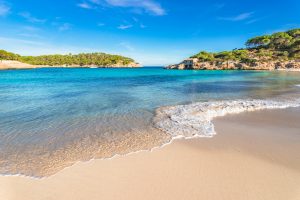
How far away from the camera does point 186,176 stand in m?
5.40

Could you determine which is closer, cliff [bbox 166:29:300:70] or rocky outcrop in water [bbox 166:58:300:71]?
rocky outcrop in water [bbox 166:58:300:71]

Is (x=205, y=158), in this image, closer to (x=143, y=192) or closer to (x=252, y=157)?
(x=252, y=157)

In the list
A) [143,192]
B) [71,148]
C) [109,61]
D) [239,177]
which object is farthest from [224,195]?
[109,61]

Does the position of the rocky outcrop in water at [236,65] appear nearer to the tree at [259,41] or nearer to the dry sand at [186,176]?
the tree at [259,41]

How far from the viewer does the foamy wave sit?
909 centimetres

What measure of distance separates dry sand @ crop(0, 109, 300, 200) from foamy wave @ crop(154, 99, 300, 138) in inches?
43.0

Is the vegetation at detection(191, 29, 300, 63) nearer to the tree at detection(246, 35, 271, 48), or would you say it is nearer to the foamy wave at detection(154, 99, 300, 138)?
the tree at detection(246, 35, 271, 48)

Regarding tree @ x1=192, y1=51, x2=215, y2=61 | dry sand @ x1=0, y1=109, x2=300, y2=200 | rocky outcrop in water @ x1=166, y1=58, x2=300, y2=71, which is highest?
tree @ x1=192, y1=51, x2=215, y2=61

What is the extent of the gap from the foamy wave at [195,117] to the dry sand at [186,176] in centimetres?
109

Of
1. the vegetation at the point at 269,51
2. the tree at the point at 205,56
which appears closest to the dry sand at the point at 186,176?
the vegetation at the point at 269,51

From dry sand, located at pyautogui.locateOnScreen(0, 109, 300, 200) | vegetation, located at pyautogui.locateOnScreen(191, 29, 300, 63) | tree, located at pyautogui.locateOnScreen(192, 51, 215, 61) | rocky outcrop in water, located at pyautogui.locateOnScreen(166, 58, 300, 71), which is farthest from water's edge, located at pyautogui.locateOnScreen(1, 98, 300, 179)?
tree, located at pyautogui.locateOnScreen(192, 51, 215, 61)

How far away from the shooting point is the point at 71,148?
24.6ft

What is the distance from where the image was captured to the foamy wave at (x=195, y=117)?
909 cm

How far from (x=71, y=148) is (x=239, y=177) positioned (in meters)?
5.61
